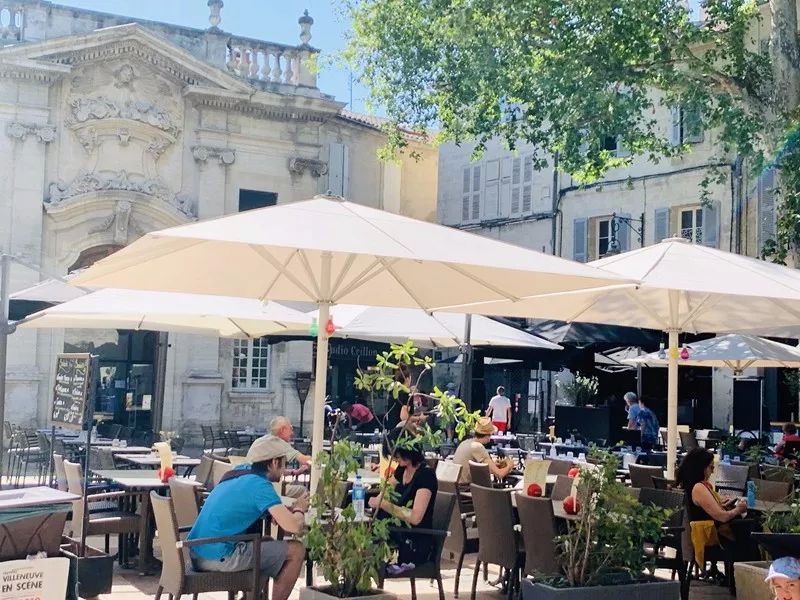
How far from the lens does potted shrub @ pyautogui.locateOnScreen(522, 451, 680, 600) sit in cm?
601

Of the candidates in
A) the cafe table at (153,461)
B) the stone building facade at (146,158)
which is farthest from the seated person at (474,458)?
the stone building facade at (146,158)

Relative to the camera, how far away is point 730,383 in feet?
77.0

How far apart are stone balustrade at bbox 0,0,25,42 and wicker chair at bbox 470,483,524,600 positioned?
18.3 meters

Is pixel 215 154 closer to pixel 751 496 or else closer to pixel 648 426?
pixel 648 426

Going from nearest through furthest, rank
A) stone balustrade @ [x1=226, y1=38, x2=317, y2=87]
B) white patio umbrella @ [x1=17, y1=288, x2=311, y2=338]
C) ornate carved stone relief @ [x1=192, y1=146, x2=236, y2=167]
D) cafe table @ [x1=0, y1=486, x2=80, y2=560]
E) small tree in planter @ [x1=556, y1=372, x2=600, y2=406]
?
cafe table @ [x1=0, y1=486, x2=80, y2=560], white patio umbrella @ [x1=17, y1=288, x2=311, y2=338], small tree in planter @ [x1=556, y1=372, x2=600, y2=406], ornate carved stone relief @ [x1=192, y1=146, x2=236, y2=167], stone balustrade @ [x1=226, y1=38, x2=317, y2=87]

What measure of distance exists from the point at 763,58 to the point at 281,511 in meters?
14.2

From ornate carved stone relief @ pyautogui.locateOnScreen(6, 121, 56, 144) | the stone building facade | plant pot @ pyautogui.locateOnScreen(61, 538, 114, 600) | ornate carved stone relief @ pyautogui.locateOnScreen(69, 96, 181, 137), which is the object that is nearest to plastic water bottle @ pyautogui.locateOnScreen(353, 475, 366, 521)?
plant pot @ pyautogui.locateOnScreen(61, 538, 114, 600)

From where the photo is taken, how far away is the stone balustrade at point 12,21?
2278 centimetres

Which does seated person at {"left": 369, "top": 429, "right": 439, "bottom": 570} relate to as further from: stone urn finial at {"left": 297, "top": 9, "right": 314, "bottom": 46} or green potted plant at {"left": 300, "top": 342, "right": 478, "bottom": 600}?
stone urn finial at {"left": 297, "top": 9, "right": 314, "bottom": 46}

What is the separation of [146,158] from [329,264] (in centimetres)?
1732

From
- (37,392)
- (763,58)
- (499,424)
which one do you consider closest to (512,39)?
(763,58)

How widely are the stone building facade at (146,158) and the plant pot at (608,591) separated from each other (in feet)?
53.5

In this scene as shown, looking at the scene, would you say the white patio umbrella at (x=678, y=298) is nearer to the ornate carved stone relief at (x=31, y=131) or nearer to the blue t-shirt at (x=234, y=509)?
the blue t-shirt at (x=234, y=509)

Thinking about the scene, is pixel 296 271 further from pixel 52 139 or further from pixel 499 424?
pixel 52 139
